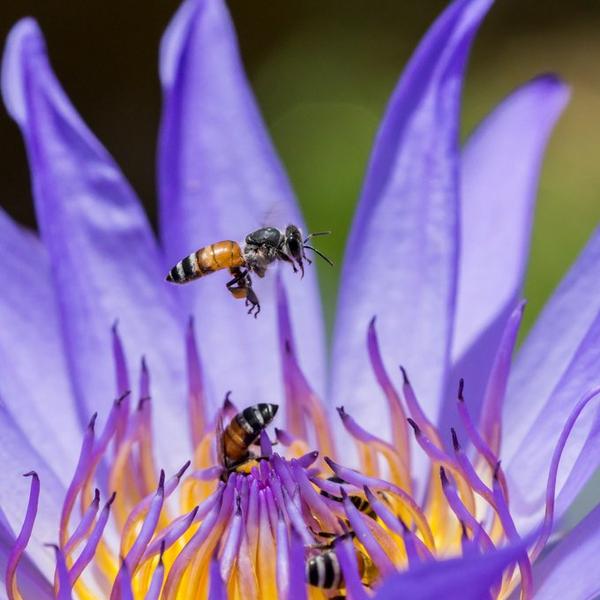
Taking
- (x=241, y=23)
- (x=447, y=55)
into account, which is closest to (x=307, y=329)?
(x=447, y=55)

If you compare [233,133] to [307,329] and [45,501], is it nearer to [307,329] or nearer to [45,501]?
[307,329]

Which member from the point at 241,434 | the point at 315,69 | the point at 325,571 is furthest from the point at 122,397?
the point at 315,69

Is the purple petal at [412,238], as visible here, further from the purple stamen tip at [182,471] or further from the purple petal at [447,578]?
the purple petal at [447,578]

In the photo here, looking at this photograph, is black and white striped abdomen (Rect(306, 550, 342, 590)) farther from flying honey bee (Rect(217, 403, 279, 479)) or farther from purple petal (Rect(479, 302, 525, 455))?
purple petal (Rect(479, 302, 525, 455))

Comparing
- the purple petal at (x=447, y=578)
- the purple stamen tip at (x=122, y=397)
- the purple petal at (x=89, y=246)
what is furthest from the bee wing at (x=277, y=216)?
the purple petal at (x=447, y=578)

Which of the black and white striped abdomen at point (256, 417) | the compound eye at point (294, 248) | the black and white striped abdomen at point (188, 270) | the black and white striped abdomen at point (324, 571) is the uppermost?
the compound eye at point (294, 248)

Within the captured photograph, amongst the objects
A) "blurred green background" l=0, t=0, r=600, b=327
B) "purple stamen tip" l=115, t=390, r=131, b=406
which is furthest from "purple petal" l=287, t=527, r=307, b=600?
"blurred green background" l=0, t=0, r=600, b=327

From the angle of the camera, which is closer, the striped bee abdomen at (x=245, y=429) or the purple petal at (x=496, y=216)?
the striped bee abdomen at (x=245, y=429)
